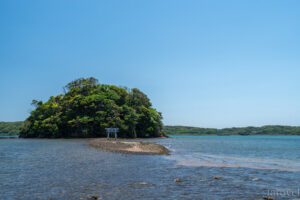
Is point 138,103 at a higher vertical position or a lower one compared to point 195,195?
higher

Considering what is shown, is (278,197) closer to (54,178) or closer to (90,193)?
(90,193)

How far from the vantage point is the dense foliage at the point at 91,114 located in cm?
7450

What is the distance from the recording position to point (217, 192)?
9.91 meters

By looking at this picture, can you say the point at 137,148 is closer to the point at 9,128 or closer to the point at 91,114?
the point at 91,114

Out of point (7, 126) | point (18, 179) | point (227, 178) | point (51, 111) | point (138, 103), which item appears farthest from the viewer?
point (7, 126)

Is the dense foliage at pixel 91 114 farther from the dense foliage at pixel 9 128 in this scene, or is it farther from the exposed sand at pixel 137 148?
the dense foliage at pixel 9 128

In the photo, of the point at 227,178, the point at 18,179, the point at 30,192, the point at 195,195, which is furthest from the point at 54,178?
the point at 227,178

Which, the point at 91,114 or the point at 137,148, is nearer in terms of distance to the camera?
the point at 137,148

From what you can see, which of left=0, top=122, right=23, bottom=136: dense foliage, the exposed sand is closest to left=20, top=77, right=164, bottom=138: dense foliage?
the exposed sand

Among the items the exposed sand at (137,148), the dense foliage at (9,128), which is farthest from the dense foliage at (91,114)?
the dense foliage at (9,128)

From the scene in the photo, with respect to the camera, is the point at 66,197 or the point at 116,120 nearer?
the point at 66,197

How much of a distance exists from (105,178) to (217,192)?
20.0 ft

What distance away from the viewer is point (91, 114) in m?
76.4

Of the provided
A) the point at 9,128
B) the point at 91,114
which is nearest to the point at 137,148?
the point at 91,114
